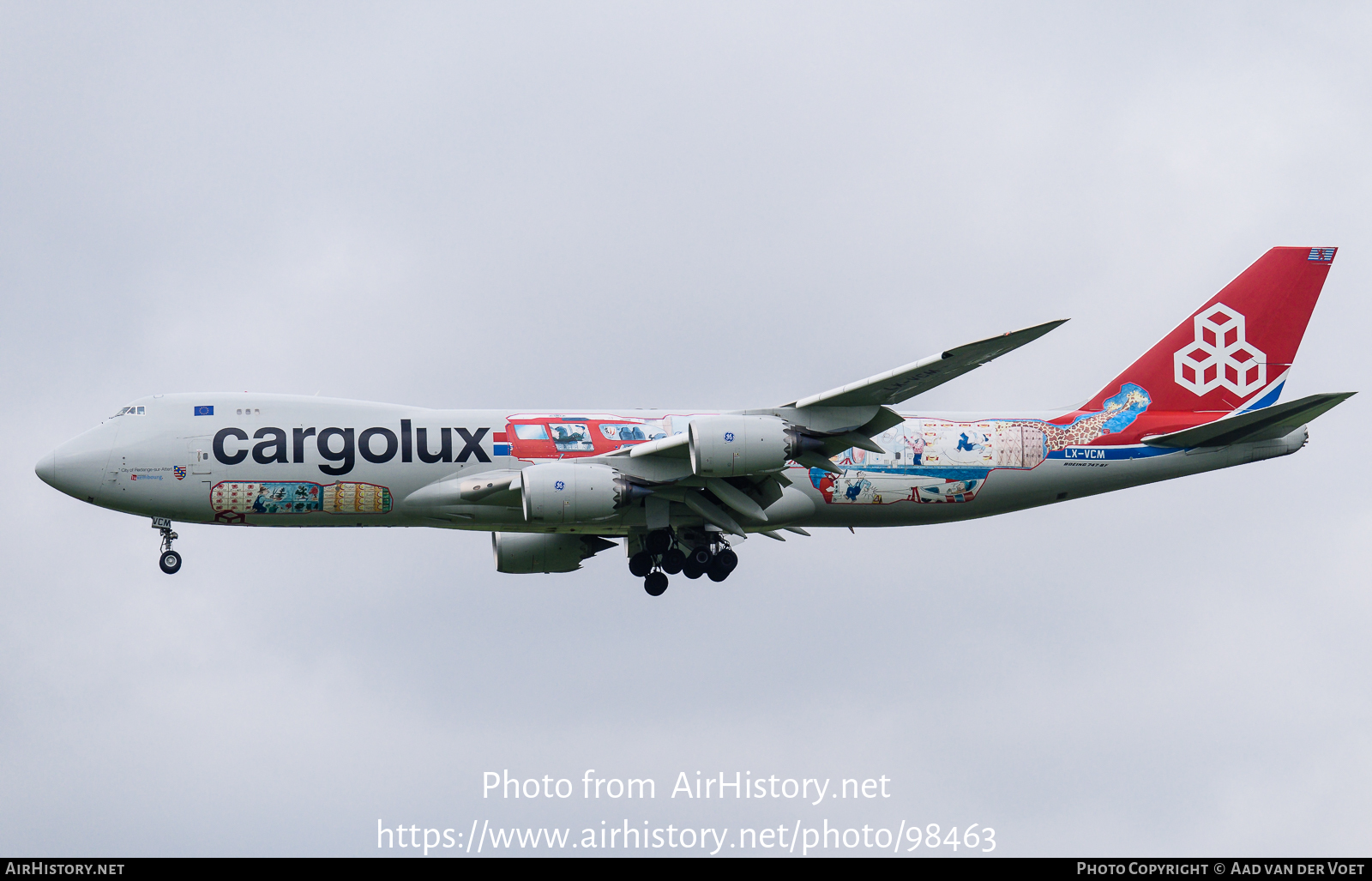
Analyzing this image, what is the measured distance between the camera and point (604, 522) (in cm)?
4106

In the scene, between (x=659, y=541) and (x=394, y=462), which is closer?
(x=394, y=462)

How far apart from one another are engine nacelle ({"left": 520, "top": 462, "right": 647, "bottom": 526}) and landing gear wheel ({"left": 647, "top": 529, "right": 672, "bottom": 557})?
6.80ft

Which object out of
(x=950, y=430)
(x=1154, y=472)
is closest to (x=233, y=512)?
(x=950, y=430)

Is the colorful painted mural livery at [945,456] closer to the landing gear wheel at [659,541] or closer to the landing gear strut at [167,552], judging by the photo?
the landing gear wheel at [659,541]

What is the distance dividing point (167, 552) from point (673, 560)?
514 inches

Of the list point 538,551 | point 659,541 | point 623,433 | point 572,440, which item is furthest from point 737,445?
point 538,551

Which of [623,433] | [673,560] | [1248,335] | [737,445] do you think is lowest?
[673,560]

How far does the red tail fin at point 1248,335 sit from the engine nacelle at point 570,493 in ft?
54.2

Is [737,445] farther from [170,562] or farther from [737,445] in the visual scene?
[170,562]

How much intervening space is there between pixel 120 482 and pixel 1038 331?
2317cm

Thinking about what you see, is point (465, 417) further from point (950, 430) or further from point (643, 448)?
point (950, 430)

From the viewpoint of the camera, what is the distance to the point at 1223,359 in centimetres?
4638

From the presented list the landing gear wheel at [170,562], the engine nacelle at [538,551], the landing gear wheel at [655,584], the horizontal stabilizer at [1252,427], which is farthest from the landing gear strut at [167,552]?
the horizontal stabilizer at [1252,427]

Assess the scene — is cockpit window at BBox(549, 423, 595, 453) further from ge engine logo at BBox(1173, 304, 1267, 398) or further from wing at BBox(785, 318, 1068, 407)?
ge engine logo at BBox(1173, 304, 1267, 398)
